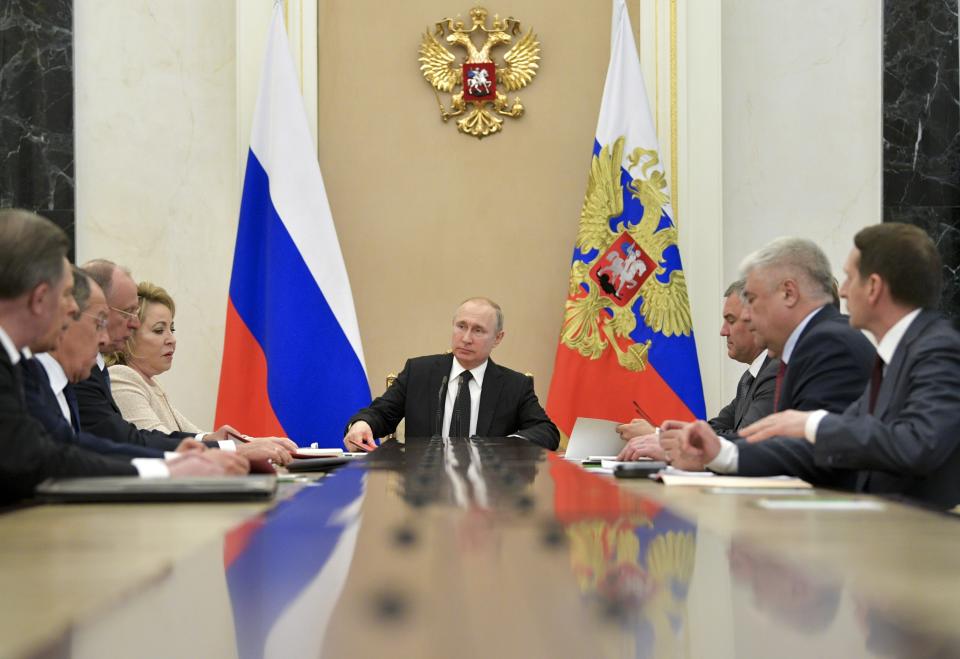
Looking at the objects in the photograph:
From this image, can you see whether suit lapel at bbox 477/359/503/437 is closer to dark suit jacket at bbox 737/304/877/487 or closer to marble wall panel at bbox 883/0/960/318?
dark suit jacket at bbox 737/304/877/487

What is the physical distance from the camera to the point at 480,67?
691 centimetres

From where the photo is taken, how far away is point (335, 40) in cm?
688

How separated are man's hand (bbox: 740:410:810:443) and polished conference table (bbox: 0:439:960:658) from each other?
94 centimetres

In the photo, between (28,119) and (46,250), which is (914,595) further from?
(28,119)

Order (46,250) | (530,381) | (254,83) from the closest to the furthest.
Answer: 1. (46,250)
2. (530,381)
3. (254,83)

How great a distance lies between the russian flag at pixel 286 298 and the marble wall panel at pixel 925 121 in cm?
347

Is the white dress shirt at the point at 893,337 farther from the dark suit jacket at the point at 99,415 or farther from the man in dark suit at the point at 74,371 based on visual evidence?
the dark suit jacket at the point at 99,415

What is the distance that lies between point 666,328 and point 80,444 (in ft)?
13.1

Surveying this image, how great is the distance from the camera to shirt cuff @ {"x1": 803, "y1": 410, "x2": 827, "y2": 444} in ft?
9.79

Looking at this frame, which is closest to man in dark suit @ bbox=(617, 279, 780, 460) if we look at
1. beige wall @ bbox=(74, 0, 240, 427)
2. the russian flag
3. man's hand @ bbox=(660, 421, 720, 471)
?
man's hand @ bbox=(660, 421, 720, 471)

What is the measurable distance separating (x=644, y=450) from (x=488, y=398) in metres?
2.50

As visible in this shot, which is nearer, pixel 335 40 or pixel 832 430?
pixel 832 430

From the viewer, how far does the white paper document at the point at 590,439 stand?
4.28 meters

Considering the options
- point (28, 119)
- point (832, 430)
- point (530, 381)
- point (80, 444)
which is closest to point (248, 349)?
point (530, 381)
